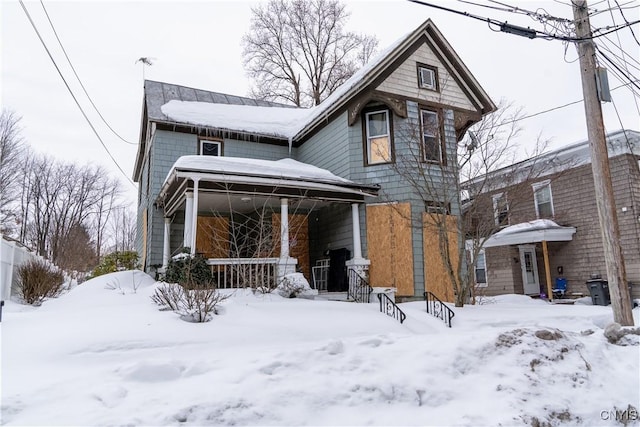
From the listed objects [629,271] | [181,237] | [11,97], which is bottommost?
[629,271]

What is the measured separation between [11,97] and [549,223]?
2833 cm

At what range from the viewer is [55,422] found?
3.00m

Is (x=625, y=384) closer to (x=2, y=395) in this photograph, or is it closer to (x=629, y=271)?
(x=2, y=395)

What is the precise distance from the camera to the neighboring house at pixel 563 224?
12906 millimetres

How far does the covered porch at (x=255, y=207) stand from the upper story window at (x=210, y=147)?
2066mm

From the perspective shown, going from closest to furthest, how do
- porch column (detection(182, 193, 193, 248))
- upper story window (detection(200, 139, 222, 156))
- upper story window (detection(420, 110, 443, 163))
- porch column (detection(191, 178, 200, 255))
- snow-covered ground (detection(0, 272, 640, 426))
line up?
snow-covered ground (detection(0, 272, 640, 426)), porch column (detection(191, 178, 200, 255)), porch column (detection(182, 193, 193, 248)), upper story window (detection(420, 110, 443, 163)), upper story window (detection(200, 139, 222, 156))

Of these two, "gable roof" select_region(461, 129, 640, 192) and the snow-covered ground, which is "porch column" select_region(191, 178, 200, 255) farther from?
"gable roof" select_region(461, 129, 640, 192)

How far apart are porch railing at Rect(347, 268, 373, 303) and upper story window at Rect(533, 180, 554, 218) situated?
8875 mm

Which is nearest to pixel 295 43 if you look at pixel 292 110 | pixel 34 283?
pixel 292 110

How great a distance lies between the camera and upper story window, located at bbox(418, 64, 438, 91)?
12436mm

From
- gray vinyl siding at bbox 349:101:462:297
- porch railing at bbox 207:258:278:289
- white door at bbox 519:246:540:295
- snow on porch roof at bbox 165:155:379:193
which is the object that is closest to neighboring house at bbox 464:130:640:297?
white door at bbox 519:246:540:295

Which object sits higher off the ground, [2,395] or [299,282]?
[299,282]

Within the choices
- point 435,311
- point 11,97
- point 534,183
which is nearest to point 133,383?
point 435,311

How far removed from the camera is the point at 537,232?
48.1 feet
